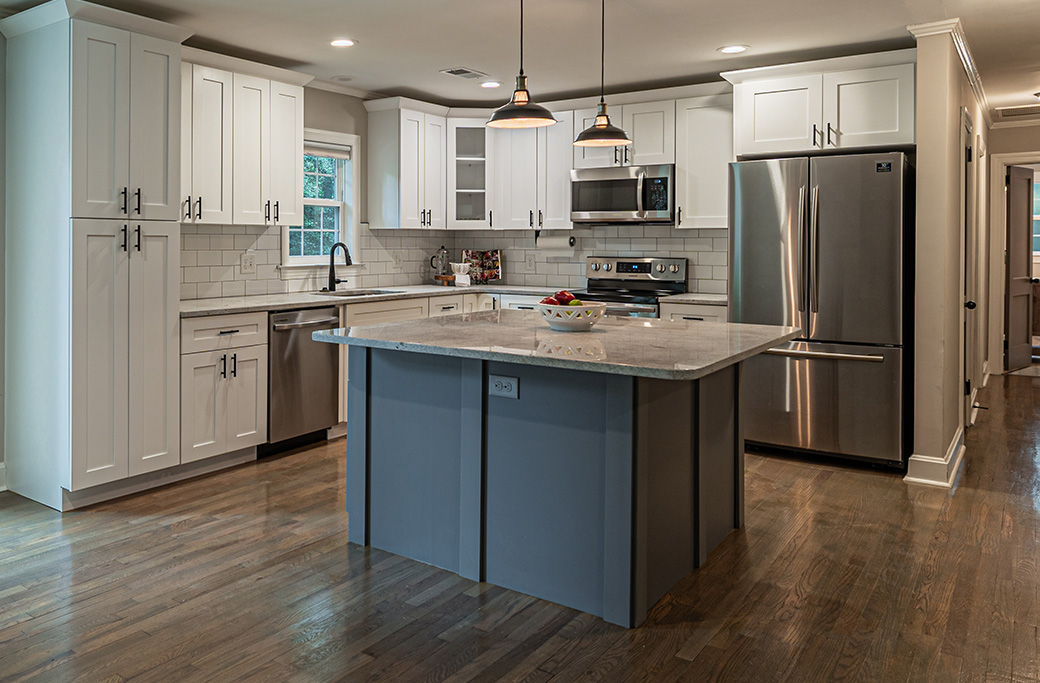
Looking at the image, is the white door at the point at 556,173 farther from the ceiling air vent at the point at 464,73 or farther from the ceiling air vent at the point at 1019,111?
the ceiling air vent at the point at 1019,111

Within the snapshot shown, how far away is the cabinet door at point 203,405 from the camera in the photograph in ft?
13.7

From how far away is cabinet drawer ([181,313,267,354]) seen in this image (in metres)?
4.16

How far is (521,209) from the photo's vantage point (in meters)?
6.24

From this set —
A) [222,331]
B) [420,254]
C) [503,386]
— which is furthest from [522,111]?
[420,254]

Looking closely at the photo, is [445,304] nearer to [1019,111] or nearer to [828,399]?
[828,399]

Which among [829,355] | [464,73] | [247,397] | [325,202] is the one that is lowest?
[247,397]

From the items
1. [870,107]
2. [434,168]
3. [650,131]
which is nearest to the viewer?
[870,107]

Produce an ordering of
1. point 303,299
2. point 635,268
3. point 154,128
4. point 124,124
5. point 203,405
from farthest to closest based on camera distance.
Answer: point 635,268, point 303,299, point 203,405, point 154,128, point 124,124

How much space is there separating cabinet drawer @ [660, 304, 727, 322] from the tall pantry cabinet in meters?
2.95

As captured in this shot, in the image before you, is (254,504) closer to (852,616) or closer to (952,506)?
(852,616)

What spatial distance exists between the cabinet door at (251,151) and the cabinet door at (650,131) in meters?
2.42

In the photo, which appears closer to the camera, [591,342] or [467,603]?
[467,603]

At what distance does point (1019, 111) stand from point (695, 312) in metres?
3.89

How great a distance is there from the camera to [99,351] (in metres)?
3.75
